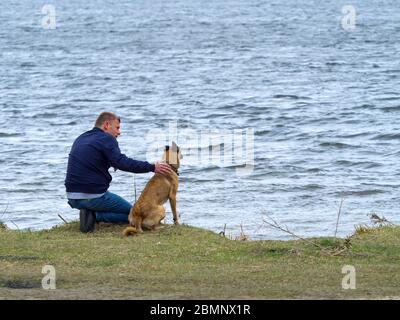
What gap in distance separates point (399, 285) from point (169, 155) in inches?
173

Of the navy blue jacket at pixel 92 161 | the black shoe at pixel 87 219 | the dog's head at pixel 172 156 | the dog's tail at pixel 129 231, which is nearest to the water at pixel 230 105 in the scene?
the dog's head at pixel 172 156

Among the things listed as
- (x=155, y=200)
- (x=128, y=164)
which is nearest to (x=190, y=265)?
(x=128, y=164)

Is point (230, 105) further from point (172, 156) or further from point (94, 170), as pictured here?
point (94, 170)

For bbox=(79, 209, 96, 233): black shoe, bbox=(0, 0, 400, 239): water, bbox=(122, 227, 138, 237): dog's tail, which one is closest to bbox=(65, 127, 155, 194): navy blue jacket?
bbox=(79, 209, 96, 233): black shoe

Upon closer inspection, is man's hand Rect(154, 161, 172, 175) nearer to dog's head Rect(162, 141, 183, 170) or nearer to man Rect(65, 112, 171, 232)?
man Rect(65, 112, 171, 232)

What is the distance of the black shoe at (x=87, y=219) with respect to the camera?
485 inches

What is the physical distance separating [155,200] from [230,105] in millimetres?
20051

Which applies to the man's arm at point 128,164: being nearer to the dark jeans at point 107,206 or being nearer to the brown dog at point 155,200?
the brown dog at point 155,200

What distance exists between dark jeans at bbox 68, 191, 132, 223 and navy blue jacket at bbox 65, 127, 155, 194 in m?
0.12

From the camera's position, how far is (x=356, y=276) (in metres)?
9.72

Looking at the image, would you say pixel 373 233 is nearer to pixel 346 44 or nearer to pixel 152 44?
pixel 346 44

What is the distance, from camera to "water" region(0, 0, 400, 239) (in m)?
19.0

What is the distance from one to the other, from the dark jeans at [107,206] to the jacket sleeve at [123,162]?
1.64 feet

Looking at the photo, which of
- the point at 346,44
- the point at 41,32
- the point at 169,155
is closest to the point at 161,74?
the point at 346,44
